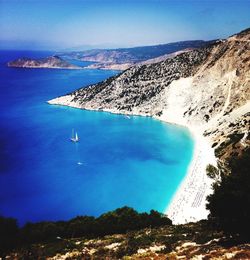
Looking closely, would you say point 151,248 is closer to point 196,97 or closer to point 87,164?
point 87,164

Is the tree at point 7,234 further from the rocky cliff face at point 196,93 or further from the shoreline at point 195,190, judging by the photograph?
the rocky cliff face at point 196,93

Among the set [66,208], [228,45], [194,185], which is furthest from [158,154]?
[228,45]

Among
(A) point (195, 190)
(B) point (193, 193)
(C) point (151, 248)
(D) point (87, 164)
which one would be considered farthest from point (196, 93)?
(C) point (151, 248)

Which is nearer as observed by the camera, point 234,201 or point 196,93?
point 234,201

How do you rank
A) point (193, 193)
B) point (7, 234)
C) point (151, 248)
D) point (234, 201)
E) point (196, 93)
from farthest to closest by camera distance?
point (196, 93), point (193, 193), point (7, 234), point (151, 248), point (234, 201)

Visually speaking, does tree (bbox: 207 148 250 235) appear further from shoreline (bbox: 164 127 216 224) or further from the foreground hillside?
shoreline (bbox: 164 127 216 224)

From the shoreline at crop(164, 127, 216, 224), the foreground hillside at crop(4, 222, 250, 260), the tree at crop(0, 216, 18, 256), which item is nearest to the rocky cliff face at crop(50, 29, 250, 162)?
the shoreline at crop(164, 127, 216, 224)

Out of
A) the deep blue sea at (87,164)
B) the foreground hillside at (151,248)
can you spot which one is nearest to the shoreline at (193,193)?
the deep blue sea at (87,164)
